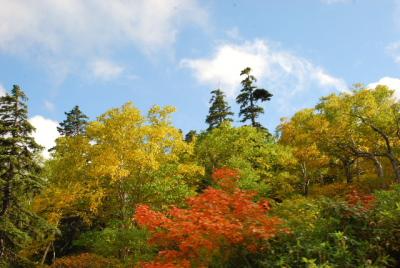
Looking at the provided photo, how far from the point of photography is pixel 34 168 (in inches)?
704

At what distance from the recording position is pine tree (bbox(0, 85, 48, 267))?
1691 cm

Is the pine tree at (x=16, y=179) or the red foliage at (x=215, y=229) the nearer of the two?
the red foliage at (x=215, y=229)

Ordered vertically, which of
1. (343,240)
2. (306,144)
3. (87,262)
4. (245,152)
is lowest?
(87,262)

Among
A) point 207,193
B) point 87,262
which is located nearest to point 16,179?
point 87,262

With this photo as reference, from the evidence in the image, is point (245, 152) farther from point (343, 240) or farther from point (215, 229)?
point (343, 240)

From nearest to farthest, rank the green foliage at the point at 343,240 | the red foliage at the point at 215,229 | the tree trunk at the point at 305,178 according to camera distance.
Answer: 1. the green foliage at the point at 343,240
2. the red foliage at the point at 215,229
3. the tree trunk at the point at 305,178

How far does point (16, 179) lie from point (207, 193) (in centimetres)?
1097

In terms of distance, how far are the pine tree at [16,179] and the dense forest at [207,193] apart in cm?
5

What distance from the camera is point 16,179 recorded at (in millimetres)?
16875

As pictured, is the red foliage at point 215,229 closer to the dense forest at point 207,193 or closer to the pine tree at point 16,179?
the dense forest at point 207,193

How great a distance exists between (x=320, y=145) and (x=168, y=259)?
21585 mm

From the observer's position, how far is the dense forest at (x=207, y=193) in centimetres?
685

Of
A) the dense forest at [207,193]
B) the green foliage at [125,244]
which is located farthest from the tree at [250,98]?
the green foliage at [125,244]

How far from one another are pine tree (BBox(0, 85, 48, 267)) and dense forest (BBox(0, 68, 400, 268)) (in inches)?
1.9
